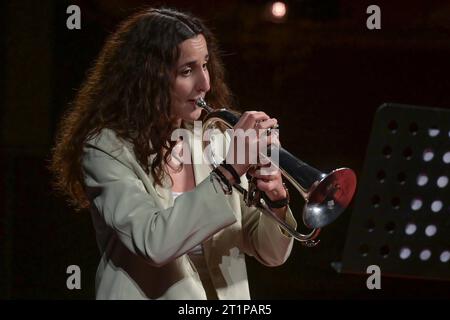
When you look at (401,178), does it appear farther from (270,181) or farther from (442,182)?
(270,181)

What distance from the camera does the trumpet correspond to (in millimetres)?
1745

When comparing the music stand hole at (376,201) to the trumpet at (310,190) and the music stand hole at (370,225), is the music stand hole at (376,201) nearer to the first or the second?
the music stand hole at (370,225)

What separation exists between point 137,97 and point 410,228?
30.1 inches

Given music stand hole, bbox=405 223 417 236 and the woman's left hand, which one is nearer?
music stand hole, bbox=405 223 417 236

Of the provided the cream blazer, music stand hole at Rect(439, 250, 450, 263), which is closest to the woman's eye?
the cream blazer

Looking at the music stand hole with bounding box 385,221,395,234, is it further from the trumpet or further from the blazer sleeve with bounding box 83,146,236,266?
the blazer sleeve with bounding box 83,146,236,266

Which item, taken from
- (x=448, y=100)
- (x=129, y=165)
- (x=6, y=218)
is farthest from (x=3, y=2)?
(x=448, y=100)

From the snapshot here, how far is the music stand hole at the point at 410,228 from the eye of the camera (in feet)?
5.34

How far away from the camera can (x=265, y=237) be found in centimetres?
188

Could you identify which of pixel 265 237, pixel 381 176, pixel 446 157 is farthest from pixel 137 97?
pixel 446 157

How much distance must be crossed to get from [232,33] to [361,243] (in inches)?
57.4

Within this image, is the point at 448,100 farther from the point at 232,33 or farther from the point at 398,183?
the point at 398,183

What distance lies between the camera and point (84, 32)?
9.11 ft

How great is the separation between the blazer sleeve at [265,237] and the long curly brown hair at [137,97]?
28 cm
